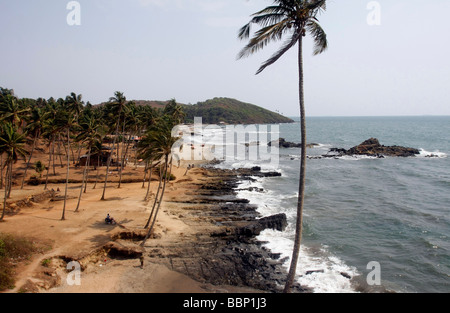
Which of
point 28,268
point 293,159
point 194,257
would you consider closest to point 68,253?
point 28,268

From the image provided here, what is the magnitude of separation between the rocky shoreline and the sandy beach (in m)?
0.09

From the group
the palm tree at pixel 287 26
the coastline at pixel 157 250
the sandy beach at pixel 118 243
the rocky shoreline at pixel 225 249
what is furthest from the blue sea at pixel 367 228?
the palm tree at pixel 287 26

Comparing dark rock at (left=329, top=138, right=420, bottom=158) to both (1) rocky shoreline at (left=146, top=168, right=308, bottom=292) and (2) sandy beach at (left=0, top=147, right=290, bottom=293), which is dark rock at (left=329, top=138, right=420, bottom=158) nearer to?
(1) rocky shoreline at (left=146, top=168, right=308, bottom=292)

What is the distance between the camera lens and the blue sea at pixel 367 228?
20.8m

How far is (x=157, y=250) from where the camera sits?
22.4 m

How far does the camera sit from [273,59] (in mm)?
11430

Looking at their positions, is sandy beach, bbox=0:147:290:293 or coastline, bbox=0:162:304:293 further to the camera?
coastline, bbox=0:162:304:293

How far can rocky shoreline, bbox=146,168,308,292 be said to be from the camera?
1959 centimetres

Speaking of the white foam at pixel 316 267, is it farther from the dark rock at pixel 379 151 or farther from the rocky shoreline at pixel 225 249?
the dark rock at pixel 379 151

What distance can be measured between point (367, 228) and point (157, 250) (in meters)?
21.9

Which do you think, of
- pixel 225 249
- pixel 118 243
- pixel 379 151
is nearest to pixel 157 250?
pixel 118 243

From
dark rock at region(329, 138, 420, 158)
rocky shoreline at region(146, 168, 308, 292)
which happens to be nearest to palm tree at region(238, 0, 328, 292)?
rocky shoreline at region(146, 168, 308, 292)

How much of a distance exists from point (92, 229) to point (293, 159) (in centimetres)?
6021

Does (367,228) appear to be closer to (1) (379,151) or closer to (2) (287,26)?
(2) (287,26)
